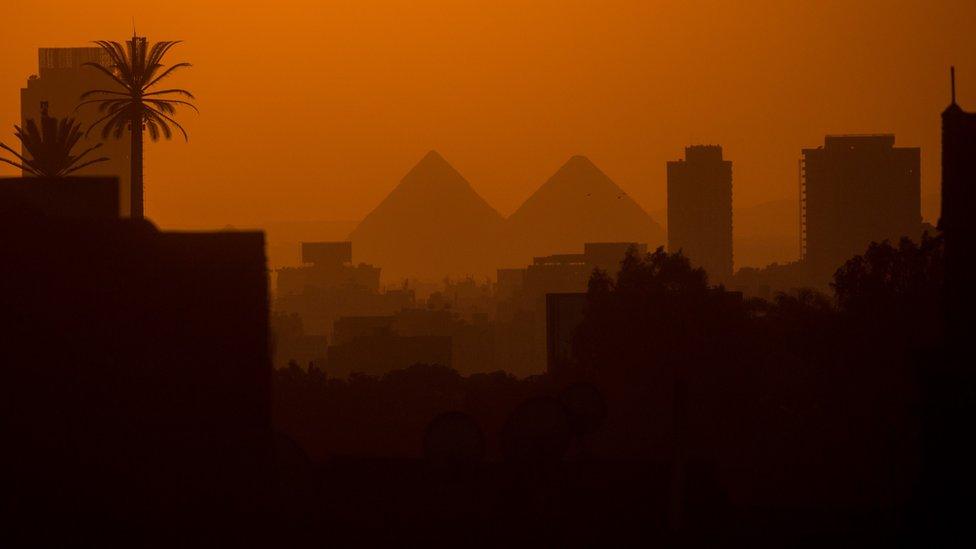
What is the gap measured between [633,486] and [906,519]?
8.44 m

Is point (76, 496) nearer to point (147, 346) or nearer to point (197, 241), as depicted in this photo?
point (147, 346)

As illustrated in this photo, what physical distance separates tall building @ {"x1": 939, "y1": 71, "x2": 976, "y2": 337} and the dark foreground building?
967 cm

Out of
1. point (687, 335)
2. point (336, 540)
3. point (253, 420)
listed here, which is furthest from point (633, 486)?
point (687, 335)

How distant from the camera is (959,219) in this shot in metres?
21.7

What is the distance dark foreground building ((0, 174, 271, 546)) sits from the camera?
17.8m

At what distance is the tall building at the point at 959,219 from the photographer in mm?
21562

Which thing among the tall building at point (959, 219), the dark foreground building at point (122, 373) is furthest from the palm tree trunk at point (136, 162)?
the tall building at point (959, 219)

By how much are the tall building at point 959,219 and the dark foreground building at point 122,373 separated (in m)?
9.67

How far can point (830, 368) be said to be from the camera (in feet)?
271

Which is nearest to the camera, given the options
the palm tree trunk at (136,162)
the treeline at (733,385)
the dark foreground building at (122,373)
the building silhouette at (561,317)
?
the dark foreground building at (122,373)

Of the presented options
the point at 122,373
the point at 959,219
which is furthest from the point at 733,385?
the point at 122,373

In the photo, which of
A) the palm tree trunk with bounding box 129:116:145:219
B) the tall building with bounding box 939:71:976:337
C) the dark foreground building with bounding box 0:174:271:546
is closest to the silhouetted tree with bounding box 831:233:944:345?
the palm tree trunk with bounding box 129:116:145:219

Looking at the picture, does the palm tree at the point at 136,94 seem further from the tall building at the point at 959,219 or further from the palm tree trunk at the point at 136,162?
the tall building at the point at 959,219

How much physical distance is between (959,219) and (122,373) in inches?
460
